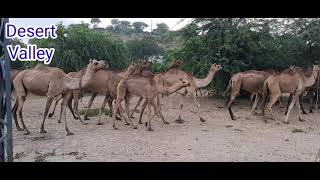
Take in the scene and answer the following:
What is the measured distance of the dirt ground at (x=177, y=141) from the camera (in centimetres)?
794

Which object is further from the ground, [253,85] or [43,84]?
[43,84]

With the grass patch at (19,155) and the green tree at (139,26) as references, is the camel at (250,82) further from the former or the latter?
Result: the green tree at (139,26)

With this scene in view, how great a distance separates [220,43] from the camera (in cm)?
1603

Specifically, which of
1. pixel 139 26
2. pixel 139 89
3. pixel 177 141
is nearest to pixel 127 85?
pixel 139 89

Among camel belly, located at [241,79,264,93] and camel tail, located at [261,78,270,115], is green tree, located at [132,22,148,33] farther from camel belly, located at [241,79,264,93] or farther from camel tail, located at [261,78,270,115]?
camel tail, located at [261,78,270,115]

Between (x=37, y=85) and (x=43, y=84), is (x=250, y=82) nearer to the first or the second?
(x=43, y=84)

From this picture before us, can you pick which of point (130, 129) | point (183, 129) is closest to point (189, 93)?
point (183, 129)

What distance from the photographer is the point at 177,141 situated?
9.34 metres

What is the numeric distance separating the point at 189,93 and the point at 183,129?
221 centimetres

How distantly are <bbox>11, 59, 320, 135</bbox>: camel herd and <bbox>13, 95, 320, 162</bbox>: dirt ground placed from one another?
0.40m

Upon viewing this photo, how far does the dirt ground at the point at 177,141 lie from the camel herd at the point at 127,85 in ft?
1.30

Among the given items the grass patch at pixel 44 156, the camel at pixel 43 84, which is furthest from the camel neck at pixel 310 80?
the grass patch at pixel 44 156

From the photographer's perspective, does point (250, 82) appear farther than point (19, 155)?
Yes

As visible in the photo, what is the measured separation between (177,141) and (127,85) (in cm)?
274
